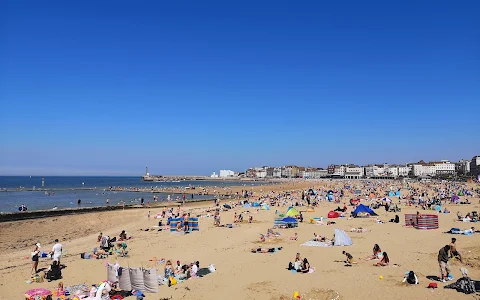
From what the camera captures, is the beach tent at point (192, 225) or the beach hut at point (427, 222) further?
the beach tent at point (192, 225)

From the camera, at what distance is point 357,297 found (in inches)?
354

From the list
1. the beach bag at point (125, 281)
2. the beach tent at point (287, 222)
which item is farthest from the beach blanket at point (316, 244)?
the beach bag at point (125, 281)

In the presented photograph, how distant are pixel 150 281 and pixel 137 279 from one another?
41cm

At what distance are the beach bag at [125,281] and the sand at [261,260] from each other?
92 cm

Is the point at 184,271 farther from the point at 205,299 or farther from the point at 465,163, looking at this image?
the point at 465,163

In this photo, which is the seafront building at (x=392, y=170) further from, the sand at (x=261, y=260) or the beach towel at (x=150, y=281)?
the beach towel at (x=150, y=281)

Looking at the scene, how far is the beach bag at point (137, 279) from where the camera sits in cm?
1015

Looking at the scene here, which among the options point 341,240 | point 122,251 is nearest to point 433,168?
point 341,240

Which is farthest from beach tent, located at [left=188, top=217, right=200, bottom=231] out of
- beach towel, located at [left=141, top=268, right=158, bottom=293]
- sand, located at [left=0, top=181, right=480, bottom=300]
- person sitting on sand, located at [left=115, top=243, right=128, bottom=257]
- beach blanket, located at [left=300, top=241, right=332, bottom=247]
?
beach towel, located at [left=141, top=268, right=158, bottom=293]

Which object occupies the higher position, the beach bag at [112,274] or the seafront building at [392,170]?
the seafront building at [392,170]

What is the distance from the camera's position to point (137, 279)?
1019cm

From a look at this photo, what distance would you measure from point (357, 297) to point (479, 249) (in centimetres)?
784

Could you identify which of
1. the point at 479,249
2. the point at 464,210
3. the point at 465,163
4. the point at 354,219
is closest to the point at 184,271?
the point at 479,249

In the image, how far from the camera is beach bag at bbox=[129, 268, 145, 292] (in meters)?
10.1
